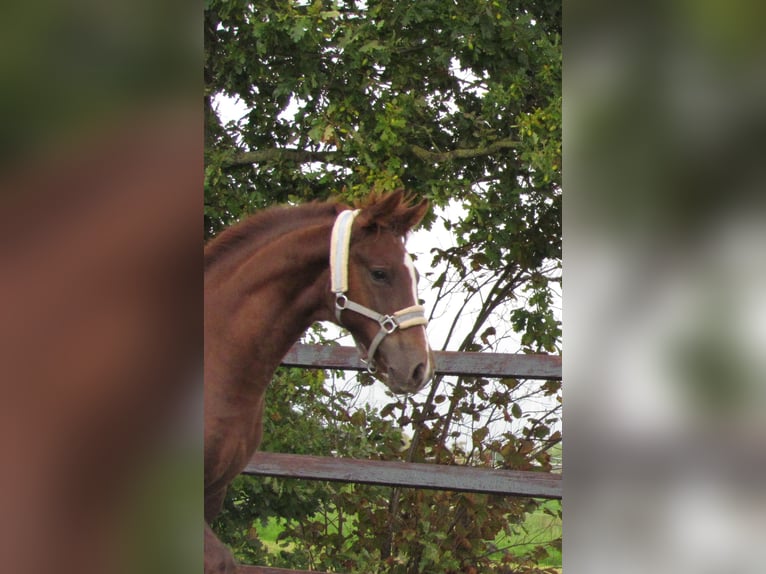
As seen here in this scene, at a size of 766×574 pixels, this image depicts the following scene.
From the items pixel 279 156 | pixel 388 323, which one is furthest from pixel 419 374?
pixel 279 156

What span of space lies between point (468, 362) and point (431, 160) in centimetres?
79

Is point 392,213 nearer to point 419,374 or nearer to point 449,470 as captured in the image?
point 419,374

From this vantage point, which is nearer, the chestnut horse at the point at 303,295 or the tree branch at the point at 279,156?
the chestnut horse at the point at 303,295

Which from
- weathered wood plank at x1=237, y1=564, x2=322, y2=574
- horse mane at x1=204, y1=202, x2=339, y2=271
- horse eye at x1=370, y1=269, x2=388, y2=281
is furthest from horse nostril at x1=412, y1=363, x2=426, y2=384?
weathered wood plank at x1=237, y1=564, x2=322, y2=574

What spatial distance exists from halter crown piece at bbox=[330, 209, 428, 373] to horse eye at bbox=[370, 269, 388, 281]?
6cm

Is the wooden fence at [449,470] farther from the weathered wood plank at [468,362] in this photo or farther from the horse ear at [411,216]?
the horse ear at [411,216]

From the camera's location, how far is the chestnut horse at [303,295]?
68.1 inches

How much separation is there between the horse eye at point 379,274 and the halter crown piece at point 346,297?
0.06 metres

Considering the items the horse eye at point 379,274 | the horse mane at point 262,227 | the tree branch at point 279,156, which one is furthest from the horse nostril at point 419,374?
the tree branch at point 279,156

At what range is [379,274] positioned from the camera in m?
1.80

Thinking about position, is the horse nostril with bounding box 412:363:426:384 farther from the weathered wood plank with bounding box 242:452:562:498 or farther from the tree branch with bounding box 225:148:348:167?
the tree branch with bounding box 225:148:348:167
